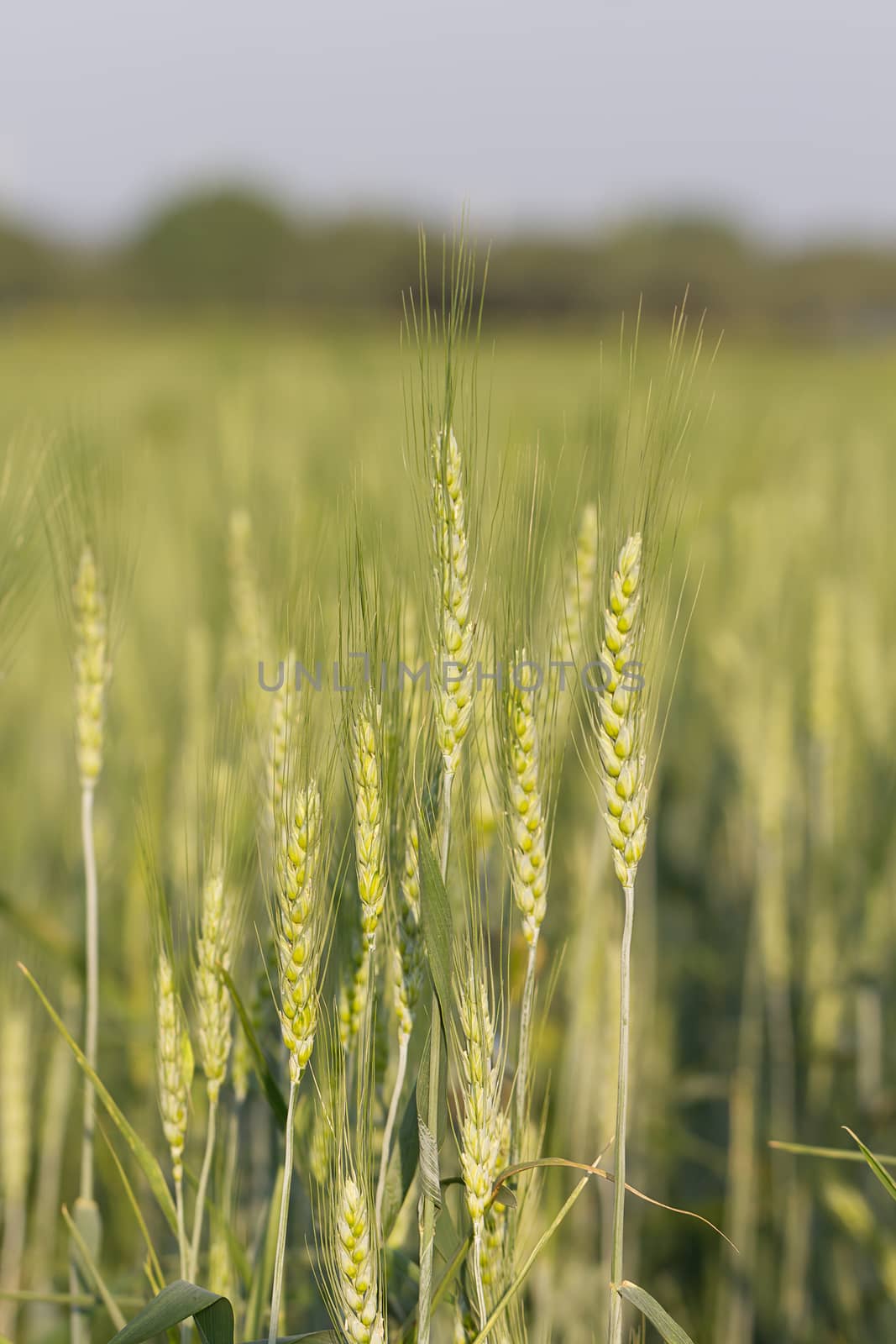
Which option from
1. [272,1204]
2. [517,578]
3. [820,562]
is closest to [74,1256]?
[272,1204]

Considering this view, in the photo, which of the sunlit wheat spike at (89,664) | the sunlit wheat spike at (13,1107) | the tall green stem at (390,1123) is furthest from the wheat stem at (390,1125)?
the sunlit wheat spike at (13,1107)

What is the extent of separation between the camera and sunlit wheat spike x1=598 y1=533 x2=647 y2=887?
409 mm

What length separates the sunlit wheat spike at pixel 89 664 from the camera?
1.90ft

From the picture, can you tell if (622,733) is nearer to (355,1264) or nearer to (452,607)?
(452,607)

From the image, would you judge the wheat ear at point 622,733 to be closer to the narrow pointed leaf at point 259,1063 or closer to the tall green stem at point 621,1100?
the tall green stem at point 621,1100

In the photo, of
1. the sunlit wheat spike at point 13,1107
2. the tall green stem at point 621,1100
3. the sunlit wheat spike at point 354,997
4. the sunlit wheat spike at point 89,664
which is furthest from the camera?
the sunlit wheat spike at point 13,1107

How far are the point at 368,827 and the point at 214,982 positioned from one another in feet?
0.41

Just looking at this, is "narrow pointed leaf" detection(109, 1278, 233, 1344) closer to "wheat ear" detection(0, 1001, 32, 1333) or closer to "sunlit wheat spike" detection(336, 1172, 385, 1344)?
"sunlit wheat spike" detection(336, 1172, 385, 1344)

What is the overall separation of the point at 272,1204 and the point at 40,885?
893mm

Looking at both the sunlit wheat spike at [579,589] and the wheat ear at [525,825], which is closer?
the wheat ear at [525,825]

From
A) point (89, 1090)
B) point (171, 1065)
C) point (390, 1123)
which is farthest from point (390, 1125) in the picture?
point (89, 1090)

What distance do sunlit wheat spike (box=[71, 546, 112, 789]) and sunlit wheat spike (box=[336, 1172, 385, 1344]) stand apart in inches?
10.6

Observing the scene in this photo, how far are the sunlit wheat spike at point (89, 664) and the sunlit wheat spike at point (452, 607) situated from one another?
0.24 m

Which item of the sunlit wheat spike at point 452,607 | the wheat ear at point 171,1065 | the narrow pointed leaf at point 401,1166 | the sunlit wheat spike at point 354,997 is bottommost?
the narrow pointed leaf at point 401,1166
